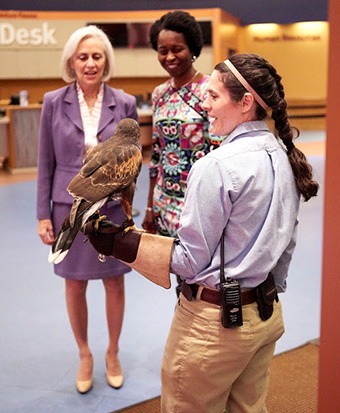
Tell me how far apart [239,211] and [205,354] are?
17.4 inches

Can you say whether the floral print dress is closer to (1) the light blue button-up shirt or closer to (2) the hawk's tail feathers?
(1) the light blue button-up shirt

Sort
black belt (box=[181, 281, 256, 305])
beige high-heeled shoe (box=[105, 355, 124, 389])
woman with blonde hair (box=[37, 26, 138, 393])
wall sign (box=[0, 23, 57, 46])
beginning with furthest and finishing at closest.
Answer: wall sign (box=[0, 23, 57, 46])
beige high-heeled shoe (box=[105, 355, 124, 389])
woman with blonde hair (box=[37, 26, 138, 393])
black belt (box=[181, 281, 256, 305])

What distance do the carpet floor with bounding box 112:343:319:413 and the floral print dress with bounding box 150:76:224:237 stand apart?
98 cm

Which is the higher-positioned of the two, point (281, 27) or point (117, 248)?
point (281, 27)

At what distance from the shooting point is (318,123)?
52.9 feet

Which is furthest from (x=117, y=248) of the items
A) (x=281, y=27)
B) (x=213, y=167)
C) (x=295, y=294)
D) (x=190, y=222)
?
(x=281, y=27)

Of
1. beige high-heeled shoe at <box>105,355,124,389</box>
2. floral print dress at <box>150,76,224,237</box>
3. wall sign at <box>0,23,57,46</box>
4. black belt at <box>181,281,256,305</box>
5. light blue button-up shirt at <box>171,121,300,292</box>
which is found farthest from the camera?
wall sign at <box>0,23,57,46</box>

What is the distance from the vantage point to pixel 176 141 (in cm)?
256

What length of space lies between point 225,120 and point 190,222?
343 millimetres

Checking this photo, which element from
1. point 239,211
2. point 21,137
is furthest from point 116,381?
point 21,137

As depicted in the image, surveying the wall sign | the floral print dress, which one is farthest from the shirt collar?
the wall sign

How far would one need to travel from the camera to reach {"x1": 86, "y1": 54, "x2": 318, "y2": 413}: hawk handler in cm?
157

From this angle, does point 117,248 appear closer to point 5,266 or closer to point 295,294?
point 295,294

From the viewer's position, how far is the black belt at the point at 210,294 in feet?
5.44
